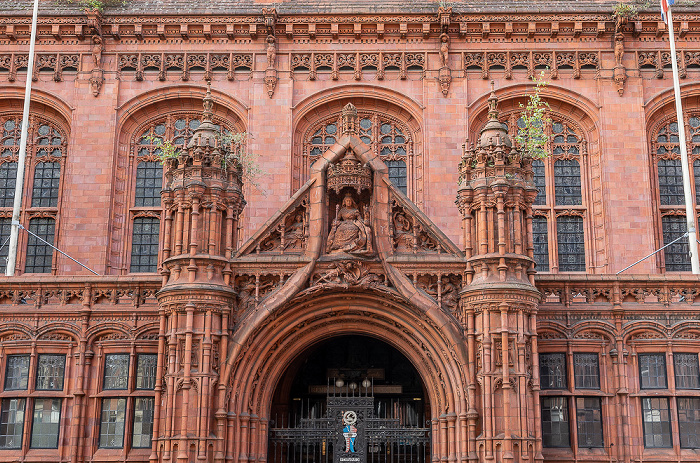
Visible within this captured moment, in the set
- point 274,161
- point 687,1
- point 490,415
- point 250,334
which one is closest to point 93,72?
point 274,161

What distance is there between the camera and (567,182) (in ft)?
99.7

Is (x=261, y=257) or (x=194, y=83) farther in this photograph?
(x=194, y=83)

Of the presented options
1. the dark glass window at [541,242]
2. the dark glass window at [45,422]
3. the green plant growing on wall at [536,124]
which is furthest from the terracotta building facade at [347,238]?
the green plant growing on wall at [536,124]

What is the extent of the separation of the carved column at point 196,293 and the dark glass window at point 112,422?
3.56m

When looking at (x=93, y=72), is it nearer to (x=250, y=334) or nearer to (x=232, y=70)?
(x=232, y=70)

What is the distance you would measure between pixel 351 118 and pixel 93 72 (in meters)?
13.3

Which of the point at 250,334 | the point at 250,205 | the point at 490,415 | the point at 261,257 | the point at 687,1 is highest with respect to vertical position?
the point at 687,1

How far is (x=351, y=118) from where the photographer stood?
21766mm

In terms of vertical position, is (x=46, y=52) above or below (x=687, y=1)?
below

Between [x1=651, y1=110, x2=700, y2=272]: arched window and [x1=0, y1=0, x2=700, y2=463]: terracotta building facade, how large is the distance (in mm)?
97

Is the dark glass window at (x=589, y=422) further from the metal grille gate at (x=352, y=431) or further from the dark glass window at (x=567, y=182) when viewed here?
the dark glass window at (x=567, y=182)

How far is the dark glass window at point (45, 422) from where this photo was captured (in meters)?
22.4

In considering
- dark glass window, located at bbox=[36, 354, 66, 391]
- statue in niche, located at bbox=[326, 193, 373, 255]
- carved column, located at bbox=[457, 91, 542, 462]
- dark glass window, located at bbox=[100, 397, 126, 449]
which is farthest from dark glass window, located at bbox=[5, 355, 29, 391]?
carved column, located at bbox=[457, 91, 542, 462]

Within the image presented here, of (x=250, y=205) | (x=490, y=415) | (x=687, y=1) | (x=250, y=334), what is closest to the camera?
(x=490, y=415)
